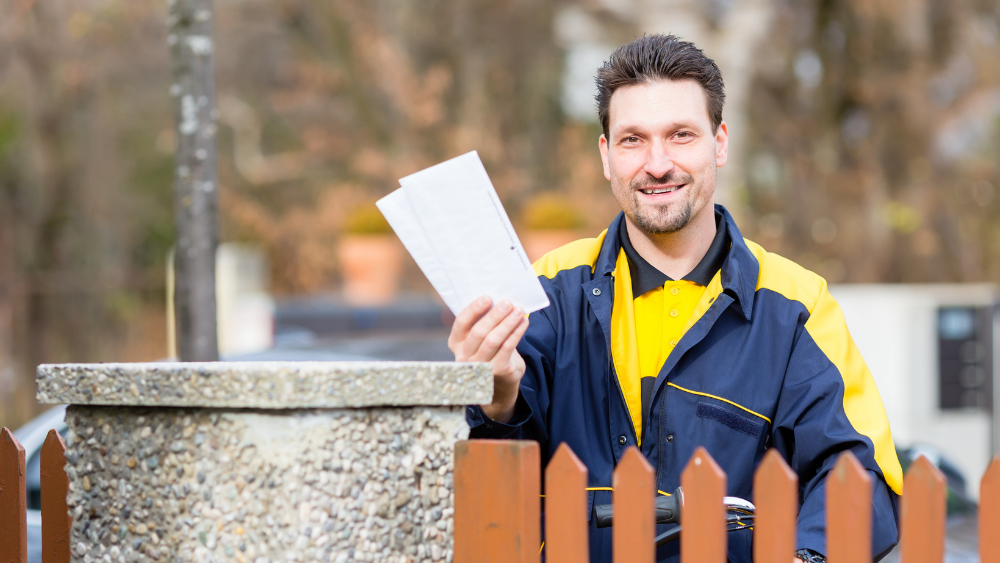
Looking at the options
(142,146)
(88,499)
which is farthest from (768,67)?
(88,499)

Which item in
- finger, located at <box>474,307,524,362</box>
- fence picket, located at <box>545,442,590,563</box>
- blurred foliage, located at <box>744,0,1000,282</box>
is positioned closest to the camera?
fence picket, located at <box>545,442,590,563</box>

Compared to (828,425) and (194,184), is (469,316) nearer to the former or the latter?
(828,425)

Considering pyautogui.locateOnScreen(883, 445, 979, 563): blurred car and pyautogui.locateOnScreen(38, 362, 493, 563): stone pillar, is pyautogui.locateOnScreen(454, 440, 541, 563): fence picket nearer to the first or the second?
pyautogui.locateOnScreen(38, 362, 493, 563): stone pillar

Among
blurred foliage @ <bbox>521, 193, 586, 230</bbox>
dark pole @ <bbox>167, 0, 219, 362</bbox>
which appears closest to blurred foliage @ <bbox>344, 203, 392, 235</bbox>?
blurred foliage @ <bbox>521, 193, 586, 230</bbox>

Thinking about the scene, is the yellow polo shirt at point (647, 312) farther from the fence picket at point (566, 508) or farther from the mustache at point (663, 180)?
the fence picket at point (566, 508)

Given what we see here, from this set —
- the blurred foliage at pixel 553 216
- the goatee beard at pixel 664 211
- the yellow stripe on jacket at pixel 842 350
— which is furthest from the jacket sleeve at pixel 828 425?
the blurred foliage at pixel 553 216

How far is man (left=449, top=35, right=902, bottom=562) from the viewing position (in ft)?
6.82

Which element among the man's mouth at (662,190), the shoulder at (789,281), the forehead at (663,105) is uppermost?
the forehead at (663,105)

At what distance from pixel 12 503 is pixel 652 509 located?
4.51 feet

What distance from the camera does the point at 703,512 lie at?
1698 mm

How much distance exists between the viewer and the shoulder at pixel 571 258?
237cm

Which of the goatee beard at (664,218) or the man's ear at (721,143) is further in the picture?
the man's ear at (721,143)

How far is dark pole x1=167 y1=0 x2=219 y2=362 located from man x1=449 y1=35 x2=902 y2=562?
152 cm

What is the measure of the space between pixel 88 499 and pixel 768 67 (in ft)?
42.3
